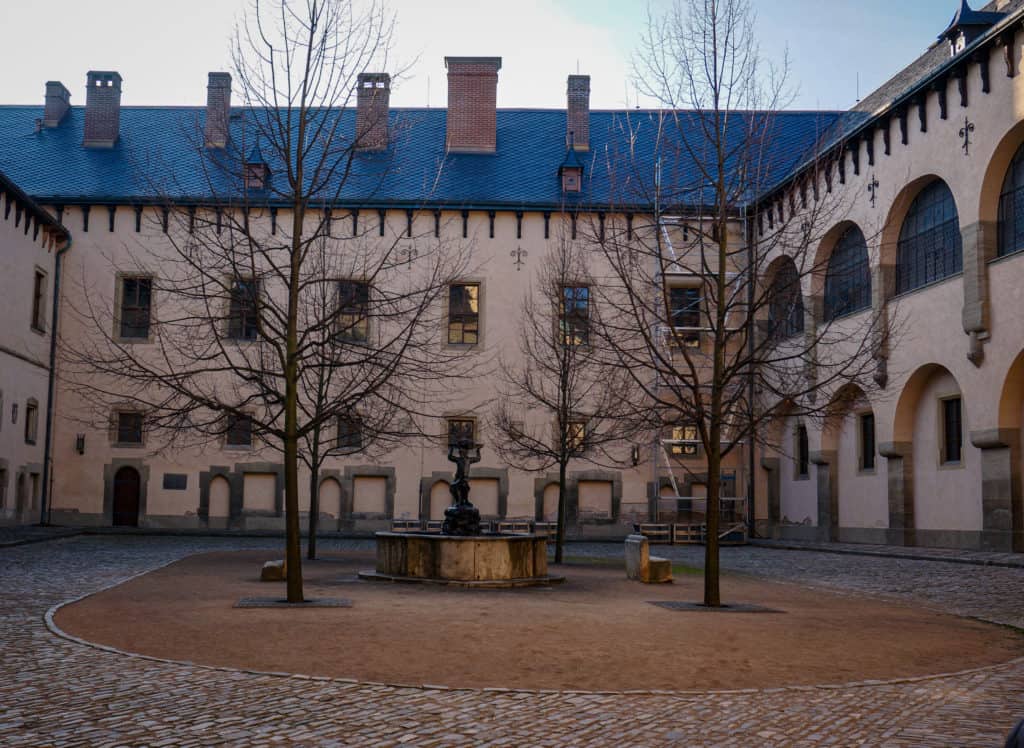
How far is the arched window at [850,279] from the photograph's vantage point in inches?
1070

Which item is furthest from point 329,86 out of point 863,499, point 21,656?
point 863,499

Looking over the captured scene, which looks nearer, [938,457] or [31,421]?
[938,457]

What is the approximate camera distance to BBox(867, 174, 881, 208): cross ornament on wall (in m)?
26.3

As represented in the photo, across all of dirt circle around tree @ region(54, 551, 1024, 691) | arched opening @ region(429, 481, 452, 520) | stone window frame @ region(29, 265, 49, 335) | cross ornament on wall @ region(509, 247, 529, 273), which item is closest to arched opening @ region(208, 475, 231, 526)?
arched opening @ region(429, 481, 452, 520)

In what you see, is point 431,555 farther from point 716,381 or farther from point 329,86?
point 329,86

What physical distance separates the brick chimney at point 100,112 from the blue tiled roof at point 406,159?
1.27 feet

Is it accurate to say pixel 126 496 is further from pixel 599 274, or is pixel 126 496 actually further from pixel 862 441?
pixel 862 441

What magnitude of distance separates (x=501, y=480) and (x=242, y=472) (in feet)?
26.6

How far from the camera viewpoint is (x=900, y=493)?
2544cm

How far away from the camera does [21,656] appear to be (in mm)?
7910

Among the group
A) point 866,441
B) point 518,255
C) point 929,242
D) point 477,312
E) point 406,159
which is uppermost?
point 406,159

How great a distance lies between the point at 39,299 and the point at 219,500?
8138mm

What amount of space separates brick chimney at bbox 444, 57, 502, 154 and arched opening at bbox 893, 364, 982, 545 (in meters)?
17.1

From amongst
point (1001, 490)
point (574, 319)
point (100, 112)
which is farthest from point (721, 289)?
point (100, 112)
